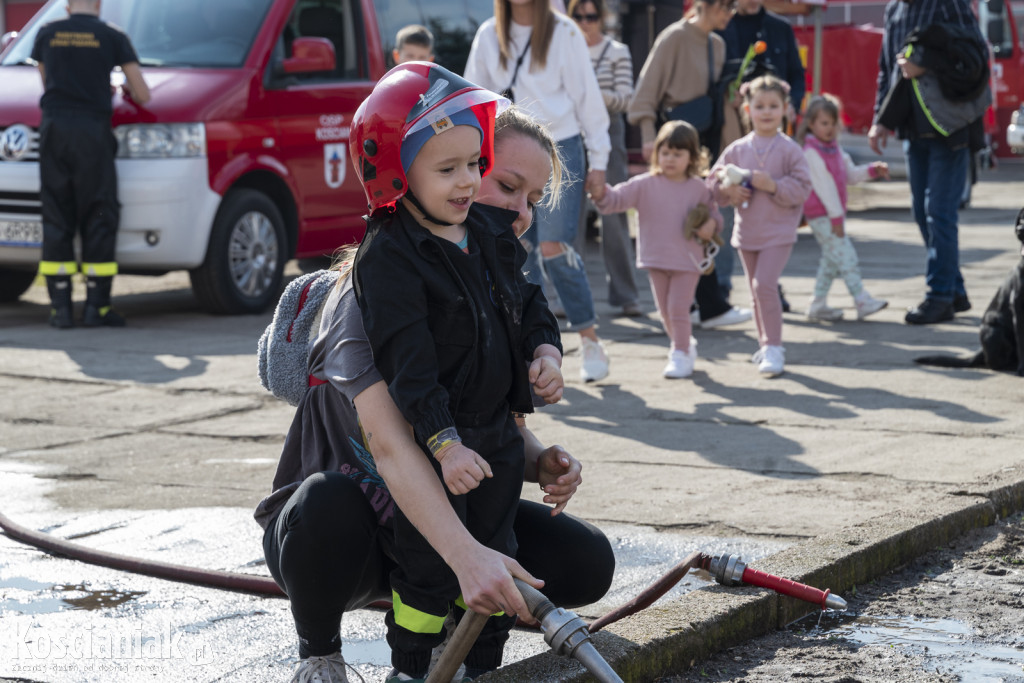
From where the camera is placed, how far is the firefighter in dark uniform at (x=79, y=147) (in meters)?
8.41

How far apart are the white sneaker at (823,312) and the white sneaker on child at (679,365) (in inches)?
78.4

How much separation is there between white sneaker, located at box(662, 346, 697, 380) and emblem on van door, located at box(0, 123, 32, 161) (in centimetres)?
445

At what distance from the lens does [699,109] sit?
27.6 feet

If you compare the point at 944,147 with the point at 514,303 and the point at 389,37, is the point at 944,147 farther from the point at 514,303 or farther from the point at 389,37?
the point at 514,303

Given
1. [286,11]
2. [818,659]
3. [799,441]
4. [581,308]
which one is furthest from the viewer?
[286,11]

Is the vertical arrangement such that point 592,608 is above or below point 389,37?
below

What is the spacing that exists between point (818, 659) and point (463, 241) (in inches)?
50.2

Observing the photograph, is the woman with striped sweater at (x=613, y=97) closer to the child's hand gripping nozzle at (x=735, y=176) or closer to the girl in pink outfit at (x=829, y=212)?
the girl in pink outfit at (x=829, y=212)

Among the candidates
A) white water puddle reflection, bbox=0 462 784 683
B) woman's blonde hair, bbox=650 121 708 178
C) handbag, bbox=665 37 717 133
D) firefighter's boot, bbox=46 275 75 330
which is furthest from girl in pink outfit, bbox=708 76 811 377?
firefighter's boot, bbox=46 275 75 330

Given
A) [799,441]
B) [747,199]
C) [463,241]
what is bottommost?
[799,441]

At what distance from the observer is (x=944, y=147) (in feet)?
26.9

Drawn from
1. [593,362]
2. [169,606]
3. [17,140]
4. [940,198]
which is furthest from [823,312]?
[169,606]

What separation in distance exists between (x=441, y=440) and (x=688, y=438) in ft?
10.3

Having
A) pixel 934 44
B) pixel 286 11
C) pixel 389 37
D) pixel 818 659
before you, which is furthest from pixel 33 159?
pixel 818 659
